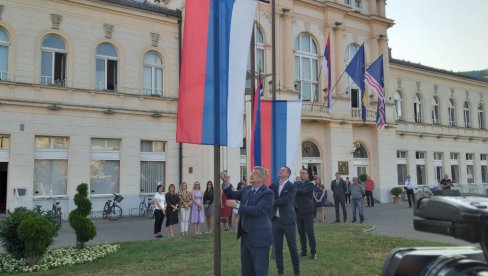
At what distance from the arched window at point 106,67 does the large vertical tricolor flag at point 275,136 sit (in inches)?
571

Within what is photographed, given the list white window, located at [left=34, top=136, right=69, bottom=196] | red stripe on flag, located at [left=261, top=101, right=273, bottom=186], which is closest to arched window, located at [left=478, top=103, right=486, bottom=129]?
white window, located at [left=34, top=136, right=69, bottom=196]

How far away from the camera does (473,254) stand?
2576 mm

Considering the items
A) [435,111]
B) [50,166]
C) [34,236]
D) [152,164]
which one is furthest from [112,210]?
[435,111]

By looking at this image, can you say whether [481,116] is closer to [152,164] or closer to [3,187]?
[152,164]

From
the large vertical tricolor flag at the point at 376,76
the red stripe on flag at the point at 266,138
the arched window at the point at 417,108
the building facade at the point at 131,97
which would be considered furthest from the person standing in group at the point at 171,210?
the arched window at the point at 417,108

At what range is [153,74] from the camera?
85.0 feet

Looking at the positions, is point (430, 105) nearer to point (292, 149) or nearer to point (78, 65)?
point (78, 65)

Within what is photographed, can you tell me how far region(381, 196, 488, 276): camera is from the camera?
2289mm

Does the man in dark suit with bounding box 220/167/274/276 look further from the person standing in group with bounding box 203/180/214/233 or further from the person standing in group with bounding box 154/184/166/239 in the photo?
the person standing in group with bounding box 203/180/214/233

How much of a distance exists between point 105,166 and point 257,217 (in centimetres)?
1831

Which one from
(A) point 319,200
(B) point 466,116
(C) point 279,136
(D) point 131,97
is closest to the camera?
(C) point 279,136

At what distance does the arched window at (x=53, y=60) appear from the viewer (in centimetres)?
2233

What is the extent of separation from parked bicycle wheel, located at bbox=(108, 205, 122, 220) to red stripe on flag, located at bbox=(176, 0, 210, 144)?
16.7 m

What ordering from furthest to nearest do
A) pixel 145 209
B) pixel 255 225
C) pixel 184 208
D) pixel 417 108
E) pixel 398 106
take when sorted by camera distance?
1. pixel 417 108
2. pixel 398 106
3. pixel 145 209
4. pixel 184 208
5. pixel 255 225
